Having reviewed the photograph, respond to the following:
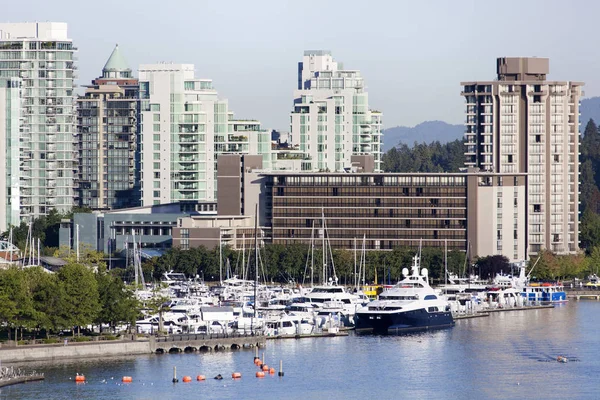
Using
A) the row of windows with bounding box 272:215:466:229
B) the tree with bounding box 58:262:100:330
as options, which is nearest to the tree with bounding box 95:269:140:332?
the tree with bounding box 58:262:100:330

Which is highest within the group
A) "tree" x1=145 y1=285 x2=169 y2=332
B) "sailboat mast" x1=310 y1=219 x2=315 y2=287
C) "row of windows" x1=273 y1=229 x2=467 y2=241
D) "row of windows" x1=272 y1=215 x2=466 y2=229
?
"row of windows" x1=272 y1=215 x2=466 y2=229

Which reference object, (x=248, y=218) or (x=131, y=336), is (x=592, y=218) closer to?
(x=248, y=218)

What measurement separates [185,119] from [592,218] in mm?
44686

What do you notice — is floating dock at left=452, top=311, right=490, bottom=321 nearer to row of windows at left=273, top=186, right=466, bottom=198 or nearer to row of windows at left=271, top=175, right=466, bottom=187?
row of windows at left=273, top=186, right=466, bottom=198

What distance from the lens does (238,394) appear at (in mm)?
86562

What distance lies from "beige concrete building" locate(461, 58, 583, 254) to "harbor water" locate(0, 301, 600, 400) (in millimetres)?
51482

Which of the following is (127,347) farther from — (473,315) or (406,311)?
(473,315)

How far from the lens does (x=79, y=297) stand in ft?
321

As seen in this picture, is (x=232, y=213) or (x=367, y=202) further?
(x=232, y=213)

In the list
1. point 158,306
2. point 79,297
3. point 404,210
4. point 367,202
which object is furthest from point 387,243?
point 79,297

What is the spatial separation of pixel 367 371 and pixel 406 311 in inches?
838

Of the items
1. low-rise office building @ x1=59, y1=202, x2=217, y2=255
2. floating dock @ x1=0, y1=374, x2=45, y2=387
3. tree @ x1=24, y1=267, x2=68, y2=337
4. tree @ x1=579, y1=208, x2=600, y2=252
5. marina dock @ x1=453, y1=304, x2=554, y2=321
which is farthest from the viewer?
tree @ x1=579, y1=208, x2=600, y2=252

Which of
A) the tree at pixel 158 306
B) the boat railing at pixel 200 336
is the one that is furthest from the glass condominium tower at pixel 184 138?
the boat railing at pixel 200 336

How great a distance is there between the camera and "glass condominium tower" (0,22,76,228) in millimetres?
185250
